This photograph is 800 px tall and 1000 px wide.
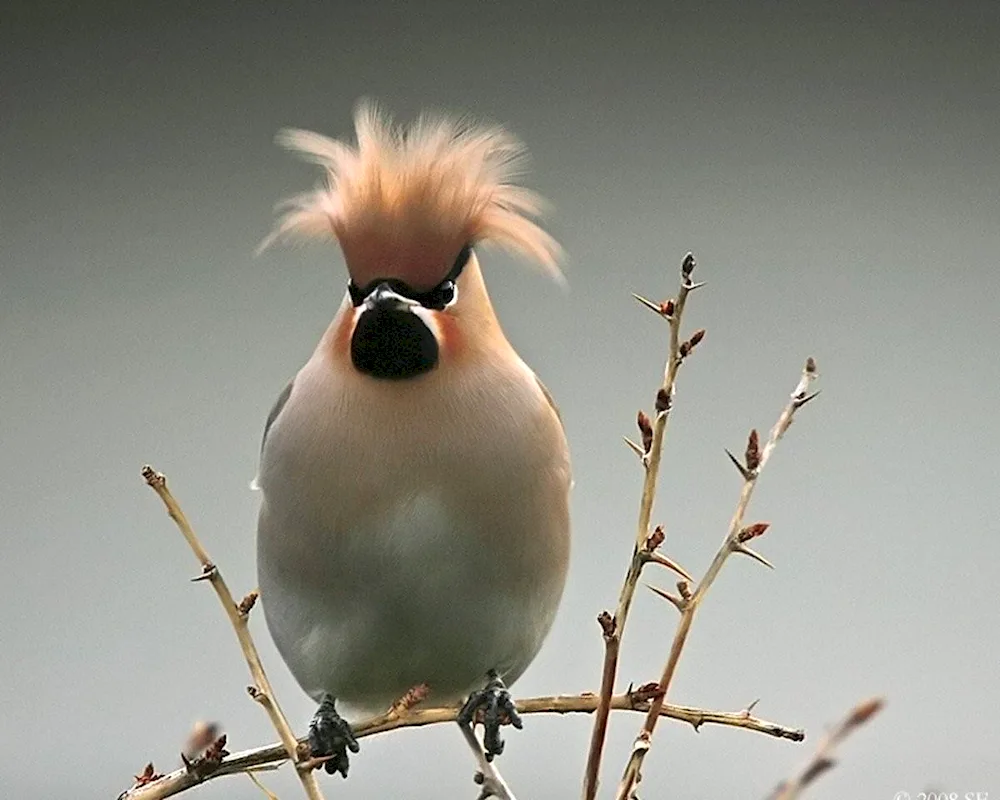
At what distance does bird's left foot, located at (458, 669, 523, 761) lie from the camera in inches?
41.6

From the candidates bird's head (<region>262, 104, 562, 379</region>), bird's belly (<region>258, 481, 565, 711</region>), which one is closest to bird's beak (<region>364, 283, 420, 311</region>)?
bird's head (<region>262, 104, 562, 379</region>)

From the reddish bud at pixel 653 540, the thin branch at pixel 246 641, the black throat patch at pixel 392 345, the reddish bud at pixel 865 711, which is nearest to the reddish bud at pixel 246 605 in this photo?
the thin branch at pixel 246 641

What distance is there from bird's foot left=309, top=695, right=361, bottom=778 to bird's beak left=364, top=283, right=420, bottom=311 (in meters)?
0.33

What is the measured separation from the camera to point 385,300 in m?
0.90

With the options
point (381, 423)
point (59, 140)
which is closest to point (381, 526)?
point (381, 423)

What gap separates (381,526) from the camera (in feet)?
3.31

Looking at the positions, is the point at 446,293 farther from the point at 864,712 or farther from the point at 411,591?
the point at 864,712

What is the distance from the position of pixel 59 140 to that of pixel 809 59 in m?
1.12

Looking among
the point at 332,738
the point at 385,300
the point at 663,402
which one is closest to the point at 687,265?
the point at 663,402

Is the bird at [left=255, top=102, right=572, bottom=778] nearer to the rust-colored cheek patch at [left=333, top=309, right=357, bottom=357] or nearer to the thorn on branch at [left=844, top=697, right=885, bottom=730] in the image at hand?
the rust-colored cheek patch at [left=333, top=309, right=357, bottom=357]

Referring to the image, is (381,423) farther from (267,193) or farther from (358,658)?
(267,193)

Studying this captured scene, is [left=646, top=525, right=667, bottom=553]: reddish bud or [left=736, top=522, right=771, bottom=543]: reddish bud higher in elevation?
[left=736, top=522, right=771, bottom=543]: reddish bud

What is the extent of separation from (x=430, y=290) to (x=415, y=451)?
0.36 ft

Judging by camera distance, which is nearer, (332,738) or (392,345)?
(392,345)
